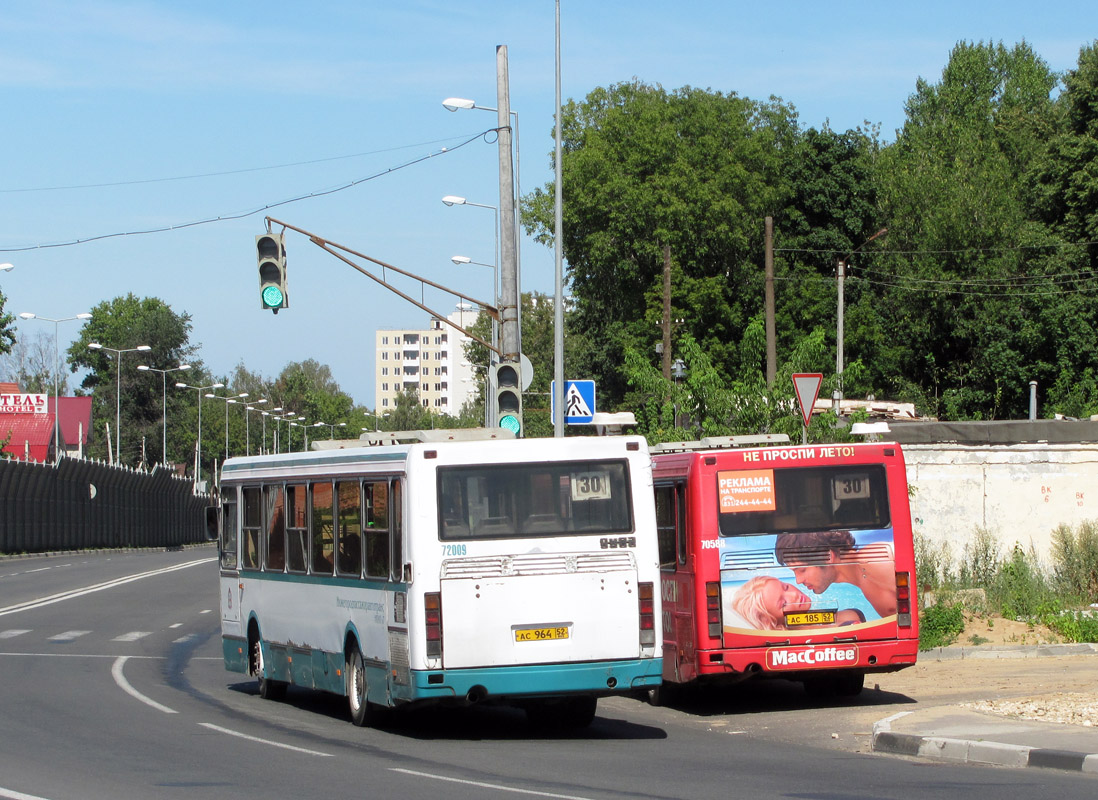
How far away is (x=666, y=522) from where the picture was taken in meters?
15.5

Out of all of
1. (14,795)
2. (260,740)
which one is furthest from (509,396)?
(14,795)

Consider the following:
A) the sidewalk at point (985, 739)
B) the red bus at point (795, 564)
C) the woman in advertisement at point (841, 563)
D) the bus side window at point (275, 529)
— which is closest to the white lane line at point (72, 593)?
the bus side window at point (275, 529)

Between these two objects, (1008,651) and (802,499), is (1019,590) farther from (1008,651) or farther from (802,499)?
(802,499)

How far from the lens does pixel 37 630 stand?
26.1m

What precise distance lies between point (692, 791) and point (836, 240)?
2224 inches

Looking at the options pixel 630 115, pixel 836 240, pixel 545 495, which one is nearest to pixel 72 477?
pixel 630 115

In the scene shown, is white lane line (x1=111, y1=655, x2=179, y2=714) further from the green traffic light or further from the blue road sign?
the blue road sign

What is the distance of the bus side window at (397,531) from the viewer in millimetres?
12867

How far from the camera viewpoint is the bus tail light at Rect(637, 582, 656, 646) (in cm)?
1305

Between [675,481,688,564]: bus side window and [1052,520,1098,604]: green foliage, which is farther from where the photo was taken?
[1052,520,1098,604]: green foliage

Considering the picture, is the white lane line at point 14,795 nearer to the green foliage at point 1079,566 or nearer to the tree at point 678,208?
the green foliage at point 1079,566

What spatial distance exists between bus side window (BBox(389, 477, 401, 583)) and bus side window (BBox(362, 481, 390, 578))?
11 cm

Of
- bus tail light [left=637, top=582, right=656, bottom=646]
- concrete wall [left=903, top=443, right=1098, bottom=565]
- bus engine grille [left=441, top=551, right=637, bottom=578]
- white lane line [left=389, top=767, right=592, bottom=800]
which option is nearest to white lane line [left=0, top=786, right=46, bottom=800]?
white lane line [left=389, top=767, right=592, bottom=800]

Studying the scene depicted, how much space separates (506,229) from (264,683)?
10.3 meters
